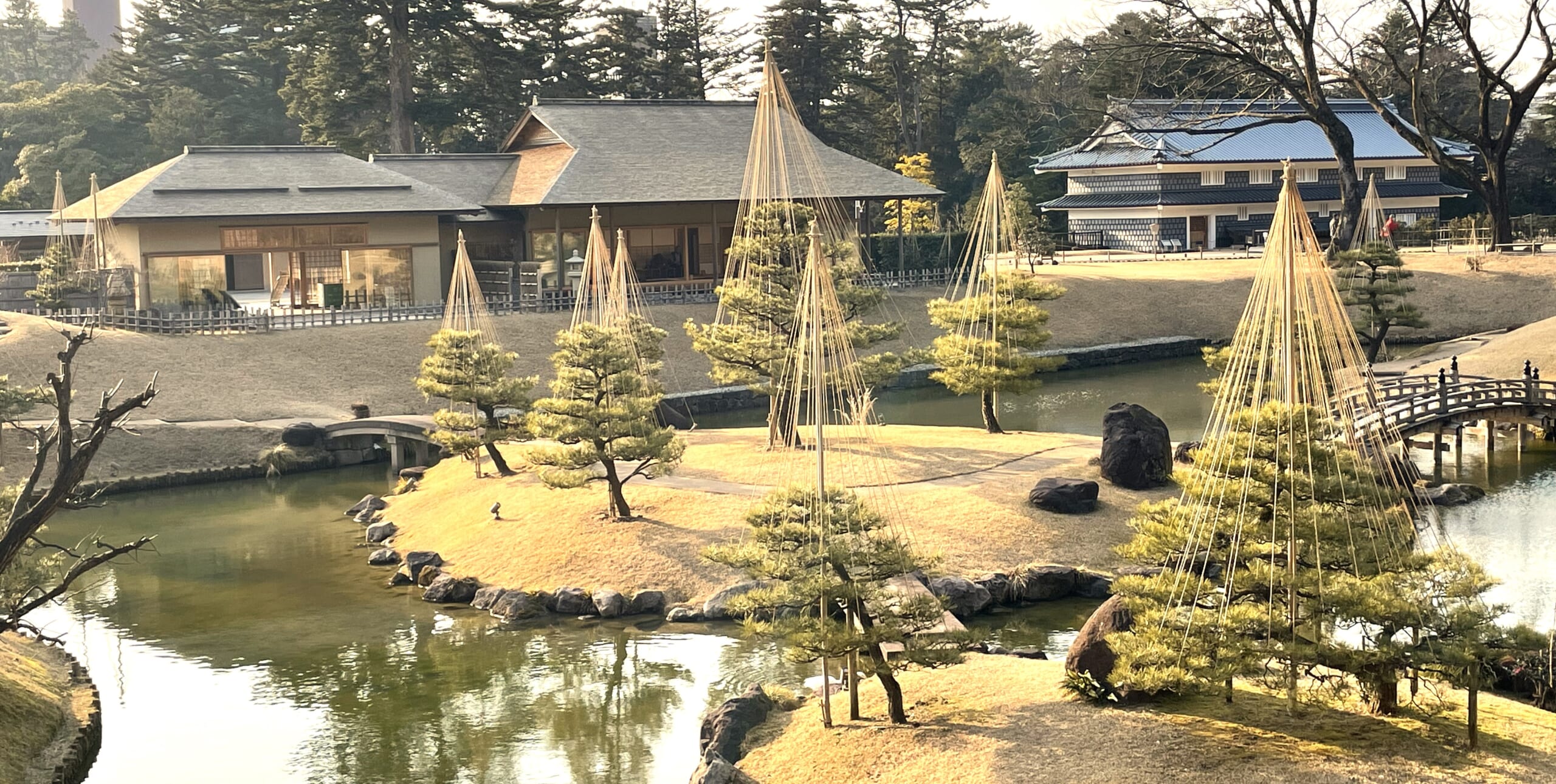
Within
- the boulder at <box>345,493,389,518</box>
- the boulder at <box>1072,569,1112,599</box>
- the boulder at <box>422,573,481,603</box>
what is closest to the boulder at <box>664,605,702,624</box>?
the boulder at <box>422,573,481,603</box>

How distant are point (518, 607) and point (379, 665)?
2314 millimetres

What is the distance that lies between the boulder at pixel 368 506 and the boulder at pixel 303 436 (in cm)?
448

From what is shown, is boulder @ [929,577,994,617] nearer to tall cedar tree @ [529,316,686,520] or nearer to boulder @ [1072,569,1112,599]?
boulder @ [1072,569,1112,599]

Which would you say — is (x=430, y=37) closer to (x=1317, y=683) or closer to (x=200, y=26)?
(x=200, y=26)

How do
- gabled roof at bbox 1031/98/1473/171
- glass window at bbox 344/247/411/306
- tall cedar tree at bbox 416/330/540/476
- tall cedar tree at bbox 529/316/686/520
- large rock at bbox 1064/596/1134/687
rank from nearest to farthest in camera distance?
large rock at bbox 1064/596/1134/687 → tall cedar tree at bbox 529/316/686/520 → tall cedar tree at bbox 416/330/540/476 → glass window at bbox 344/247/411/306 → gabled roof at bbox 1031/98/1473/171

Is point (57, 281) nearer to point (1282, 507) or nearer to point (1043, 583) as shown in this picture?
point (1043, 583)

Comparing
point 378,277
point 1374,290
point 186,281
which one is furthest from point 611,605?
point 378,277

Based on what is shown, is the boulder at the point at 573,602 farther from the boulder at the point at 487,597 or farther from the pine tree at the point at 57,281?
the pine tree at the point at 57,281

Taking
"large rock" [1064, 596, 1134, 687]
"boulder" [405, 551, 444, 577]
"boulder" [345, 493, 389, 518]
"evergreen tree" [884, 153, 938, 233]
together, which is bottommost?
"boulder" [405, 551, 444, 577]

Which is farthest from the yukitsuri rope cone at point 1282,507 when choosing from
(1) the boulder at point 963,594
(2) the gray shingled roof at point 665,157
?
(2) the gray shingled roof at point 665,157

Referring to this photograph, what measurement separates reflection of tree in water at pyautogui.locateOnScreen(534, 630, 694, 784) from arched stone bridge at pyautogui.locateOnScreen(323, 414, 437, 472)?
12557 mm

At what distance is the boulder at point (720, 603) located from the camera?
1967cm

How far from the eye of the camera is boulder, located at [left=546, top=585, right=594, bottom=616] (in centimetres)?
2034

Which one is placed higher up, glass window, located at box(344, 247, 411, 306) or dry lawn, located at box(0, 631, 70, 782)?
glass window, located at box(344, 247, 411, 306)
